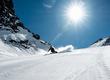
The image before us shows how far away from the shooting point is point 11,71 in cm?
966

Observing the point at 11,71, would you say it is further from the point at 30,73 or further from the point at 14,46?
the point at 14,46

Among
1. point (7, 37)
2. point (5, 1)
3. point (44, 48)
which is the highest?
point (5, 1)

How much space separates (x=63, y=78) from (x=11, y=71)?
111 inches

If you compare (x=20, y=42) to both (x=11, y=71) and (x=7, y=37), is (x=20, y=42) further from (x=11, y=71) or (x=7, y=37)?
(x=11, y=71)

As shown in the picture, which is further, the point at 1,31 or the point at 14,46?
the point at 1,31

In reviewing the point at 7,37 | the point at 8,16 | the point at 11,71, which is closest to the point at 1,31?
the point at 7,37

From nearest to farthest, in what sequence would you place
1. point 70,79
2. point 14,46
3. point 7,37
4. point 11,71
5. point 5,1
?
point 70,79
point 11,71
point 14,46
point 7,37
point 5,1

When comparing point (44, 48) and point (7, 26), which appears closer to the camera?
point (7, 26)

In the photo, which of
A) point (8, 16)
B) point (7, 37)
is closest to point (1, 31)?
point (7, 37)

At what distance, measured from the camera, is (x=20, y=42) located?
289 feet

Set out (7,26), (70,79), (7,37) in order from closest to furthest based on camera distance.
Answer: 1. (70,79)
2. (7,37)
3. (7,26)

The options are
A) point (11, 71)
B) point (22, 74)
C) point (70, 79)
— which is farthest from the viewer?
point (11, 71)

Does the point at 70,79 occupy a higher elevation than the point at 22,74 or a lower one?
lower

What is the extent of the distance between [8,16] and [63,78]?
102759mm
